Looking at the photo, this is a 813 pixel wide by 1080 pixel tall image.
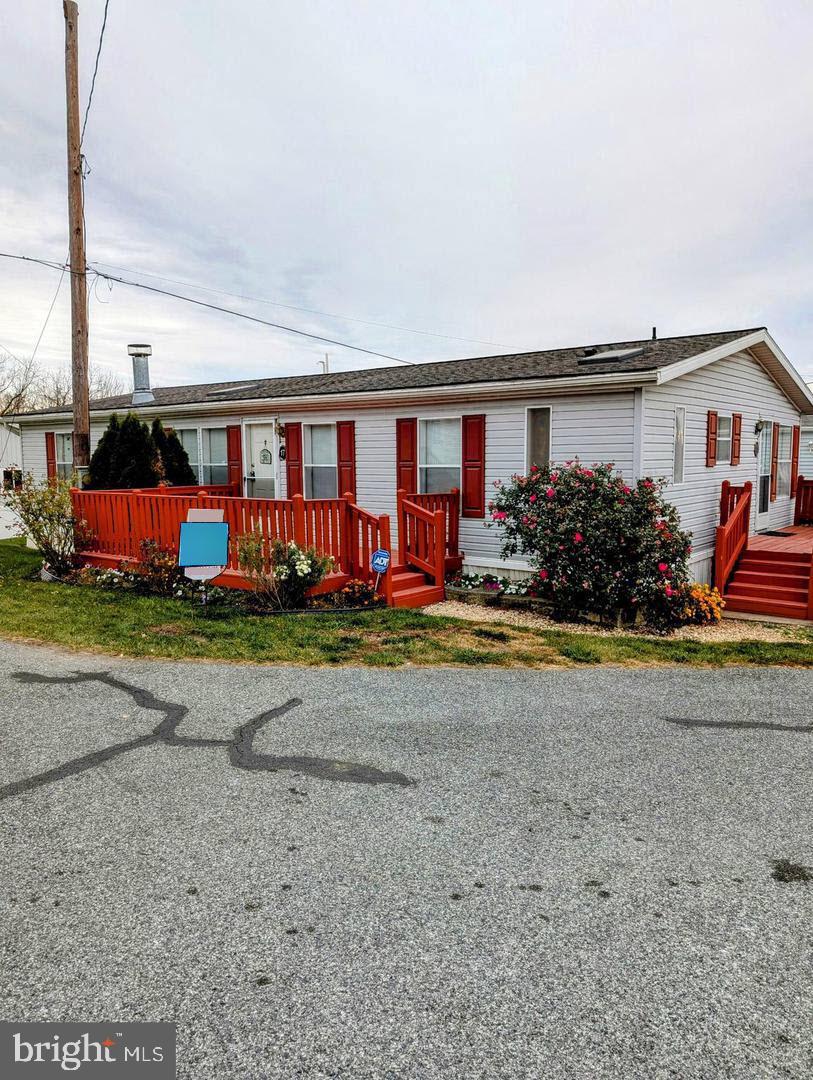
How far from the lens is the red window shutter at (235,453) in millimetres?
13656

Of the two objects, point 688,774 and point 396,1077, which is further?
point 688,774

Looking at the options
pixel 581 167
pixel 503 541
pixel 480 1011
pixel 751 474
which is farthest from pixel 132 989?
pixel 581 167

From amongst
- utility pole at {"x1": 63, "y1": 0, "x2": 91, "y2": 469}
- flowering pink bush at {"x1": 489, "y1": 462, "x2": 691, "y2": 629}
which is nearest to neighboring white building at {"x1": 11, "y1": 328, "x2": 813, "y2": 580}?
flowering pink bush at {"x1": 489, "y1": 462, "x2": 691, "y2": 629}

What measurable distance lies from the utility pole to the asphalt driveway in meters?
7.39

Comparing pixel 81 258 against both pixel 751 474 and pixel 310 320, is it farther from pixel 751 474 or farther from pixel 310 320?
pixel 310 320

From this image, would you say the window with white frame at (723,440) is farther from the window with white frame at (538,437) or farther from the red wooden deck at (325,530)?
the red wooden deck at (325,530)

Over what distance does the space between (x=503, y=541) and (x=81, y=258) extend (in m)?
8.03

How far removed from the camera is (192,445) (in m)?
14.6

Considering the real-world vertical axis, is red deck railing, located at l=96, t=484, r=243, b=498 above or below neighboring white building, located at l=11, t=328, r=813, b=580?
below

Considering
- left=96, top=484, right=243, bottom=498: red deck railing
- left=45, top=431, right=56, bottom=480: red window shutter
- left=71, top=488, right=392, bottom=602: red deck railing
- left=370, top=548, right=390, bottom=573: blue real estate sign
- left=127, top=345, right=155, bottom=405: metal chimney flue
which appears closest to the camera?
Answer: left=370, top=548, right=390, bottom=573: blue real estate sign

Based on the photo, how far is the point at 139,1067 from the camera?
2.00m

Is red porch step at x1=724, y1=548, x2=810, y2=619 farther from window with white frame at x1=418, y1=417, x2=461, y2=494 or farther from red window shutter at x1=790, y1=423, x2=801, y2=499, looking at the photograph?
red window shutter at x1=790, y1=423, x2=801, y2=499

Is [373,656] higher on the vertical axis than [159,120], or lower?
lower

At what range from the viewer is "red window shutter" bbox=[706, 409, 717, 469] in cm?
1098
